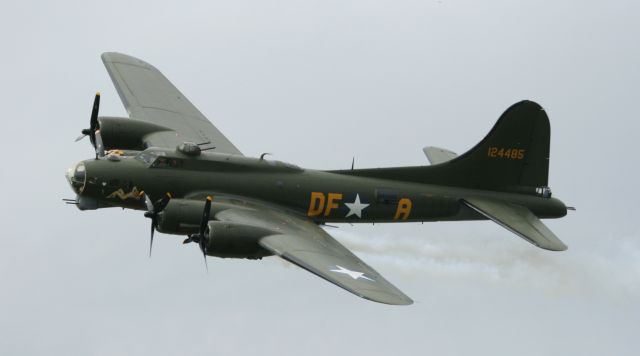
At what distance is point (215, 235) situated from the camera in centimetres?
4019

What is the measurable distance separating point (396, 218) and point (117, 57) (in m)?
15.3

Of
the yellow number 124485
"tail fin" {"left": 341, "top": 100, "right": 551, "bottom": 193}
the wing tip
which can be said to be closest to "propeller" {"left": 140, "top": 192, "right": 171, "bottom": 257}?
"tail fin" {"left": 341, "top": 100, "right": 551, "bottom": 193}

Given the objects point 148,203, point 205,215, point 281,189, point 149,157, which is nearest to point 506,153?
point 281,189

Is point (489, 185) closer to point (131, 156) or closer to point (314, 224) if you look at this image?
point (314, 224)

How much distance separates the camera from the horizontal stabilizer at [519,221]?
4391cm

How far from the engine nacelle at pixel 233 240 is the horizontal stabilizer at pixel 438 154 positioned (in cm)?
1091

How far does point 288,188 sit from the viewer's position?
148ft

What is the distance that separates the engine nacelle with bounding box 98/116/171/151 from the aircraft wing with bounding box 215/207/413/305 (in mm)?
6512

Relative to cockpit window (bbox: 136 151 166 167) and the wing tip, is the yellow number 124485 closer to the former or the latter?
cockpit window (bbox: 136 151 166 167)

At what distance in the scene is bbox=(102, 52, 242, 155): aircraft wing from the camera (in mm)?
48594

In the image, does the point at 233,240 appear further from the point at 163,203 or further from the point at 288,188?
the point at 288,188

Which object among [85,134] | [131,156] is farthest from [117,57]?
[131,156]

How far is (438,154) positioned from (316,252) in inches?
432

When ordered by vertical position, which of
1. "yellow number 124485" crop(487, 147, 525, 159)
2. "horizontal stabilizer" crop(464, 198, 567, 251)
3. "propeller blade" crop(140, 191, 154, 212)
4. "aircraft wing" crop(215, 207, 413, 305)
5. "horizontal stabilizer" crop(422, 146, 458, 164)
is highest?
"yellow number 124485" crop(487, 147, 525, 159)
